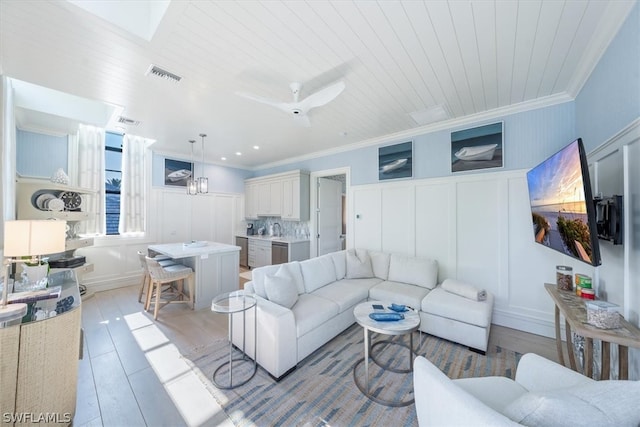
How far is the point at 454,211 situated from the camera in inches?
134

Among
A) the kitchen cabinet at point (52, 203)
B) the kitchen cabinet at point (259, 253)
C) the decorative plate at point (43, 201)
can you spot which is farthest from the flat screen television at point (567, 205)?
the decorative plate at point (43, 201)

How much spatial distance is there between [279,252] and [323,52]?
407 cm

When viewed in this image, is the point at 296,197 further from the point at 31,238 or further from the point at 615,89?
the point at 615,89

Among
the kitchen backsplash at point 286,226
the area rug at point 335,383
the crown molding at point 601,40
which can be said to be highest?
the crown molding at point 601,40

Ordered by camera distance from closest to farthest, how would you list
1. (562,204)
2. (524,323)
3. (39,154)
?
(562,204) < (524,323) < (39,154)

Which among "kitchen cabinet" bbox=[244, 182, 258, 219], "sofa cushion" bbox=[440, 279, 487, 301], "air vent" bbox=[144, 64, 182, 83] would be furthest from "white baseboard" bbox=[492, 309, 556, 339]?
"kitchen cabinet" bbox=[244, 182, 258, 219]

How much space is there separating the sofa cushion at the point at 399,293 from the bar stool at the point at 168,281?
2.68m

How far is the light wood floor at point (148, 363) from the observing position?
171cm

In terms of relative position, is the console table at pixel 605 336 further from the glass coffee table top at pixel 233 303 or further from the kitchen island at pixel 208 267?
the kitchen island at pixel 208 267

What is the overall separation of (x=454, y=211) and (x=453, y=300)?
4.30ft

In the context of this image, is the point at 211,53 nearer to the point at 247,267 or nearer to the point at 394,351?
the point at 394,351

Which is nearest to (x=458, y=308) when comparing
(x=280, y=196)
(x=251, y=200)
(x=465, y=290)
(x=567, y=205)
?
(x=465, y=290)

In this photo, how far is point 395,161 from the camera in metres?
4.04

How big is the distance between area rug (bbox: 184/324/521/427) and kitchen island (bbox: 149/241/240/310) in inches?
47.7
